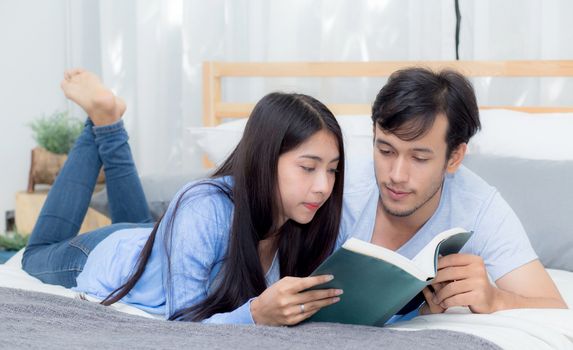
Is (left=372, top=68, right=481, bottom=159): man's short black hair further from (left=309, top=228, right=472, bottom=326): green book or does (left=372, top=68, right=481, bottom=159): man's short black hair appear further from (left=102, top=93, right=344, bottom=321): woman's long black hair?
(left=309, top=228, right=472, bottom=326): green book

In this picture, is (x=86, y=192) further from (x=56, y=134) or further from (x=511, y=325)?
(x=511, y=325)

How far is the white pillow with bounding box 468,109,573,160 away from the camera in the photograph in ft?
7.01

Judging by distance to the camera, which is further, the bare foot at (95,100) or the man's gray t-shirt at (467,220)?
the bare foot at (95,100)

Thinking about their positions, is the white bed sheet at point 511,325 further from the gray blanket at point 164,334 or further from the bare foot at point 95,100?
the bare foot at point 95,100

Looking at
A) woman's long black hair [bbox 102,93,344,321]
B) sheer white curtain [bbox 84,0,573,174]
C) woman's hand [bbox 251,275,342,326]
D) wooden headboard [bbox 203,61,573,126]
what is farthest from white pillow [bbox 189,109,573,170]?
woman's hand [bbox 251,275,342,326]

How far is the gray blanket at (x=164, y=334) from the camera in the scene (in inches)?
46.5

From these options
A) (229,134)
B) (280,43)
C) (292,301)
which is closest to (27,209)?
(229,134)

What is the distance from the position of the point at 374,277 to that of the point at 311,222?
0.37 meters

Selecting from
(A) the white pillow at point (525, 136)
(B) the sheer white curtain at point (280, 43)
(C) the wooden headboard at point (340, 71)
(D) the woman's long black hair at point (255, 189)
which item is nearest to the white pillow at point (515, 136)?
(A) the white pillow at point (525, 136)

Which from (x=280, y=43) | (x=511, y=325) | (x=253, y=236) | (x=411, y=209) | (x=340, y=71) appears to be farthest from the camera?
(x=280, y=43)

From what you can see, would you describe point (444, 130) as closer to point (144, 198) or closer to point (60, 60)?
point (144, 198)

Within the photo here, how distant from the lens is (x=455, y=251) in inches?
56.9

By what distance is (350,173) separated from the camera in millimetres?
1759

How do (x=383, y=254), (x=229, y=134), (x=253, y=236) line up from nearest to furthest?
1. (x=383, y=254)
2. (x=253, y=236)
3. (x=229, y=134)
